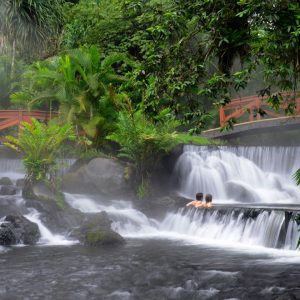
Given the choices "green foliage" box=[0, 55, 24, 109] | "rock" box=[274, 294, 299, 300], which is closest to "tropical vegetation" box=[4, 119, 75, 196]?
"rock" box=[274, 294, 299, 300]

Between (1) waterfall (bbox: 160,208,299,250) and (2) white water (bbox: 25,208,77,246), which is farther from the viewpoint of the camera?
(2) white water (bbox: 25,208,77,246)

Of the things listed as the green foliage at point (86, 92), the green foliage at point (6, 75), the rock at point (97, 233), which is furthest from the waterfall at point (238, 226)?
the green foliage at point (6, 75)

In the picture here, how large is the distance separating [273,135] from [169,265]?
1957 cm

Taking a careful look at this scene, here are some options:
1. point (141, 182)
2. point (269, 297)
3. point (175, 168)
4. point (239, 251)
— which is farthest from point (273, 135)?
point (269, 297)

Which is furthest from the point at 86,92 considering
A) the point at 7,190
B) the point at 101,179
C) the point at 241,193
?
the point at 241,193

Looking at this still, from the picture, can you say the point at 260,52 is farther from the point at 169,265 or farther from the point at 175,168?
the point at 175,168

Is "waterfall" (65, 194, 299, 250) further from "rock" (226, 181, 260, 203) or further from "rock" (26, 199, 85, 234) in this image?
"rock" (226, 181, 260, 203)

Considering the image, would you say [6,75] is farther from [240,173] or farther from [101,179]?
[240,173]

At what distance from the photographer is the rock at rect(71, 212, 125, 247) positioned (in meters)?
13.3

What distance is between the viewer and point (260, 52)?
23.4 ft

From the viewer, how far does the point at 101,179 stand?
61.5ft

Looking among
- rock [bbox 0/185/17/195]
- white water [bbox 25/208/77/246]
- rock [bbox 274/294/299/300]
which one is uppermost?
rock [bbox 0/185/17/195]

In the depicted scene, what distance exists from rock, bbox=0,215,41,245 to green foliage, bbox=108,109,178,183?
Result: 537 centimetres

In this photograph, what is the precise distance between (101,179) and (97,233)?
17.6ft
